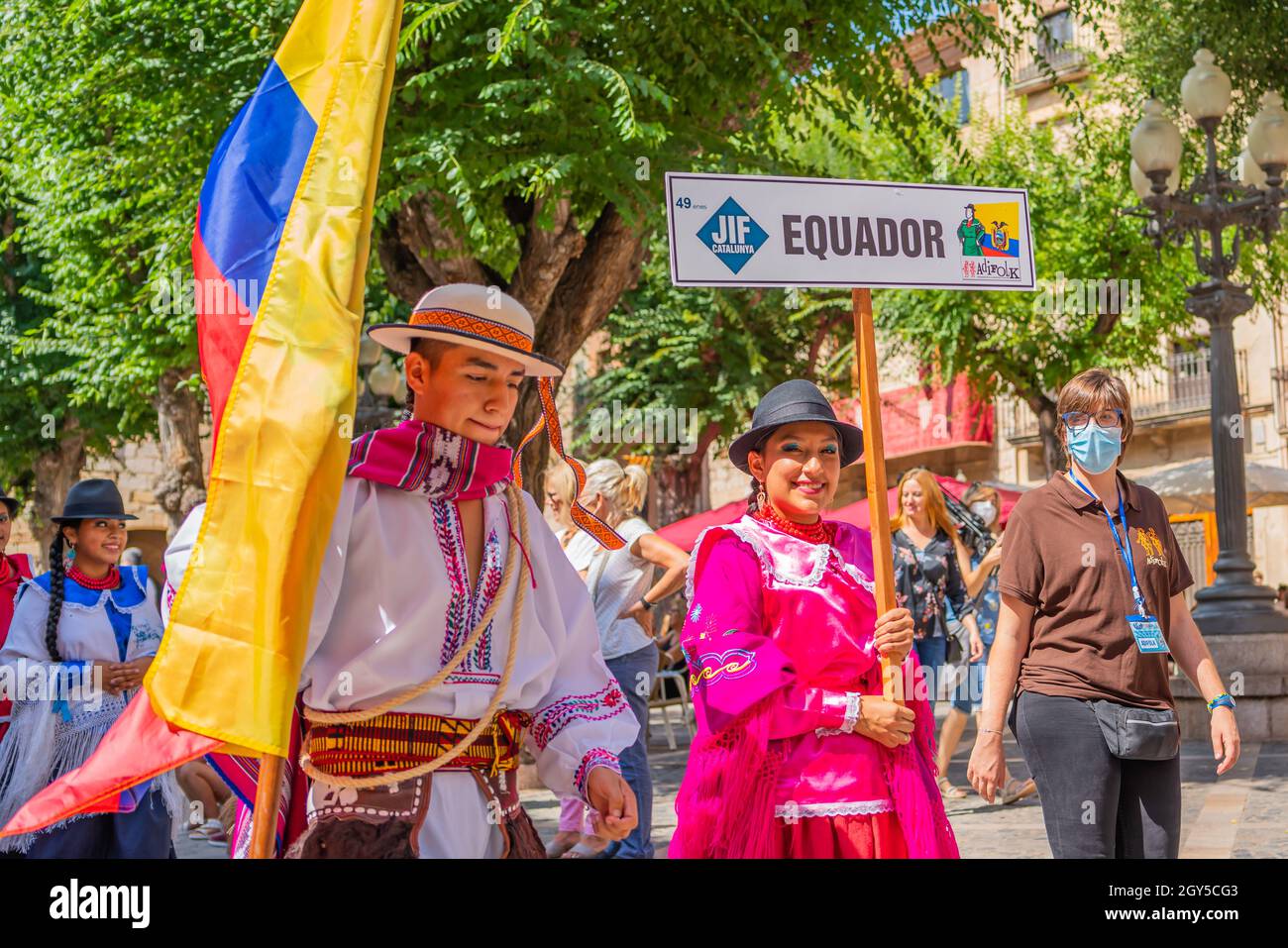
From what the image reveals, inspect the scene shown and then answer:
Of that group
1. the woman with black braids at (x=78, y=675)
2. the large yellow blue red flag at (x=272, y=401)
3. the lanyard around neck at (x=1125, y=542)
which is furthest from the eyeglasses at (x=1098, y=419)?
the woman with black braids at (x=78, y=675)

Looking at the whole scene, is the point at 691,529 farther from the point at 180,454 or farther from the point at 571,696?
the point at 571,696

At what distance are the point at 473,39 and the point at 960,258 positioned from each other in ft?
18.4

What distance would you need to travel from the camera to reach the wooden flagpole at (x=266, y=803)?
8.79 ft

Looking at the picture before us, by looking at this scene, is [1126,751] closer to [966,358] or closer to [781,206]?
[781,206]

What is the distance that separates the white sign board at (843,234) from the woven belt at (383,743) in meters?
1.27

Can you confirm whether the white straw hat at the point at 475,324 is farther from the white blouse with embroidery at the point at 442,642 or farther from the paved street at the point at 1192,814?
the paved street at the point at 1192,814

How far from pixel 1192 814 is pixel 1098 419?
13.5 ft

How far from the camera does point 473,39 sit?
29.1 feet

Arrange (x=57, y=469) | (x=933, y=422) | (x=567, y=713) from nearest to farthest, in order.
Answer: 1. (x=567, y=713)
2. (x=57, y=469)
3. (x=933, y=422)

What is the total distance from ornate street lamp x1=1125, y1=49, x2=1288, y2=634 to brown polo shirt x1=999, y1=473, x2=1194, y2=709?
7.74 metres

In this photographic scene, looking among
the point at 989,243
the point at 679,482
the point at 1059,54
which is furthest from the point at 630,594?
the point at 1059,54

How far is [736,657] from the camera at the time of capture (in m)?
3.83

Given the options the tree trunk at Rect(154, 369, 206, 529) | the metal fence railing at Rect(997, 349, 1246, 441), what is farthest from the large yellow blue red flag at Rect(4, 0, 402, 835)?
the metal fence railing at Rect(997, 349, 1246, 441)
